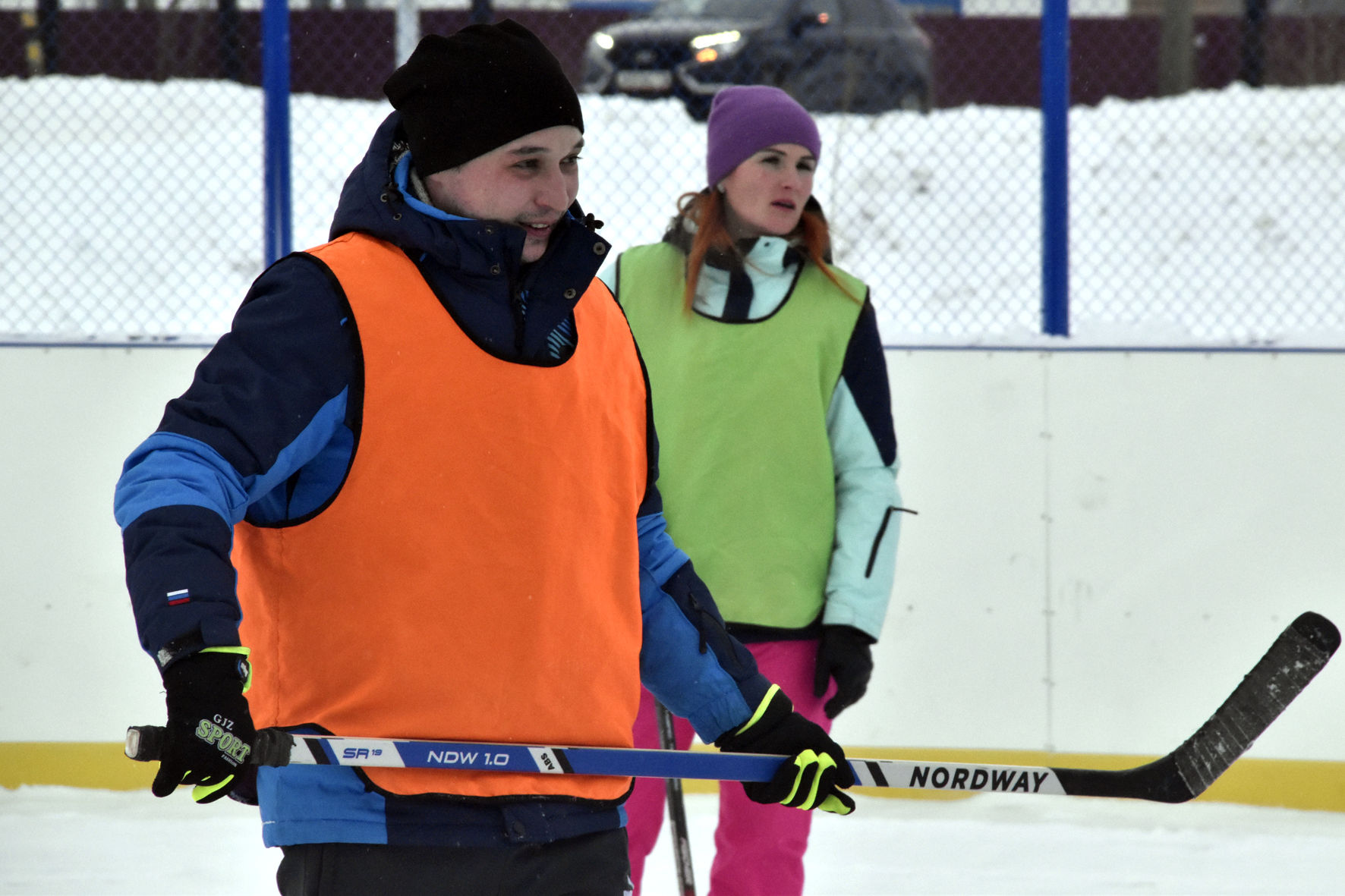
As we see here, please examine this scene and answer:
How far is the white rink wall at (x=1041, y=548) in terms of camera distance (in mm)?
3865

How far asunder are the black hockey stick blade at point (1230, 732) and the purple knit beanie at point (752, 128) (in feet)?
3.79

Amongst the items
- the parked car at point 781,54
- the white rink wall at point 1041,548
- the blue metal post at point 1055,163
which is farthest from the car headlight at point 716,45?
the white rink wall at point 1041,548

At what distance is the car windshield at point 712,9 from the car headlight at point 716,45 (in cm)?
17

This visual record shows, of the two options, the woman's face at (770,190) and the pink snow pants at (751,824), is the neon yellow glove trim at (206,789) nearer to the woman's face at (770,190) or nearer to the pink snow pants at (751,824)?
the pink snow pants at (751,824)

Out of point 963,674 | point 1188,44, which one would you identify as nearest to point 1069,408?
point 963,674

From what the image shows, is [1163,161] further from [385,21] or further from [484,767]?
[484,767]

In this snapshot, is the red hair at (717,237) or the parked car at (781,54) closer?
the red hair at (717,237)

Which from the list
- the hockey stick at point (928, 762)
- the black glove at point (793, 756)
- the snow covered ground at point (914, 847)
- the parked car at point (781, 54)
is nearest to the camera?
the hockey stick at point (928, 762)

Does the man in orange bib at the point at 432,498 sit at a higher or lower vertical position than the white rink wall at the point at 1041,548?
higher

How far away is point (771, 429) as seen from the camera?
8.13ft

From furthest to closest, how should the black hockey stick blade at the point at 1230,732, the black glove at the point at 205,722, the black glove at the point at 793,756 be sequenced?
the black hockey stick blade at the point at 1230,732
the black glove at the point at 793,756
the black glove at the point at 205,722

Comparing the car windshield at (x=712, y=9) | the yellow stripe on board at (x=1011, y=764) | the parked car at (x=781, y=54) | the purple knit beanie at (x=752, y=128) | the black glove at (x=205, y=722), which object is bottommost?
the yellow stripe on board at (x=1011, y=764)

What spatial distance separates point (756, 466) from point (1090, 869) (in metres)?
1.61

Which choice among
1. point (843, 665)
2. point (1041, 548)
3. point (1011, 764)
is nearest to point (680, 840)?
point (843, 665)
